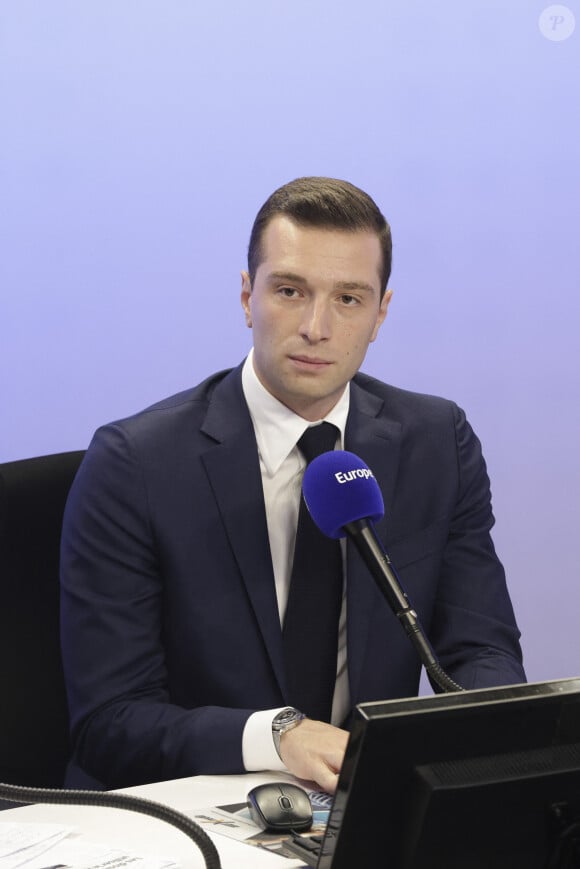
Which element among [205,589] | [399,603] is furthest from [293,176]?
[399,603]

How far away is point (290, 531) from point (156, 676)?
31cm

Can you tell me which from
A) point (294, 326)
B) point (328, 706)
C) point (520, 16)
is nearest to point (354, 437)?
point (294, 326)

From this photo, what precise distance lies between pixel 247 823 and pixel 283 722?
22cm

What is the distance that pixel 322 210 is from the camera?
6.27 ft

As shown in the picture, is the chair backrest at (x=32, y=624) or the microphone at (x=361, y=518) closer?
the microphone at (x=361, y=518)

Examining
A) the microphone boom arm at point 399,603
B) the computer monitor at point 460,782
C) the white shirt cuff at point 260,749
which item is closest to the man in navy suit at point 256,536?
the white shirt cuff at point 260,749

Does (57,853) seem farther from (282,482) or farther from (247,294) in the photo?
(247,294)

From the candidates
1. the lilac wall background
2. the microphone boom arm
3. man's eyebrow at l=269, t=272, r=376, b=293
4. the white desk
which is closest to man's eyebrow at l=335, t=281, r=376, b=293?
man's eyebrow at l=269, t=272, r=376, b=293

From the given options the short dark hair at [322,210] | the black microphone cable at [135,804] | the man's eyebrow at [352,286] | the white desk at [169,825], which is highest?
the short dark hair at [322,210]

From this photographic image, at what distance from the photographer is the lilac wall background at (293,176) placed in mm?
2814

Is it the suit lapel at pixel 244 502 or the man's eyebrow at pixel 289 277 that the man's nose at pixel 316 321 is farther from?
the suit lapel at pixel 244 502

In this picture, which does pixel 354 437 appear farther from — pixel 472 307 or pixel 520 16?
pixel 520 16

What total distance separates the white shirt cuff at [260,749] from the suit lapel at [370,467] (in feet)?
1.11

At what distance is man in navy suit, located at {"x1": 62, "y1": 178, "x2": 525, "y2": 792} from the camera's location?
5.84ft
